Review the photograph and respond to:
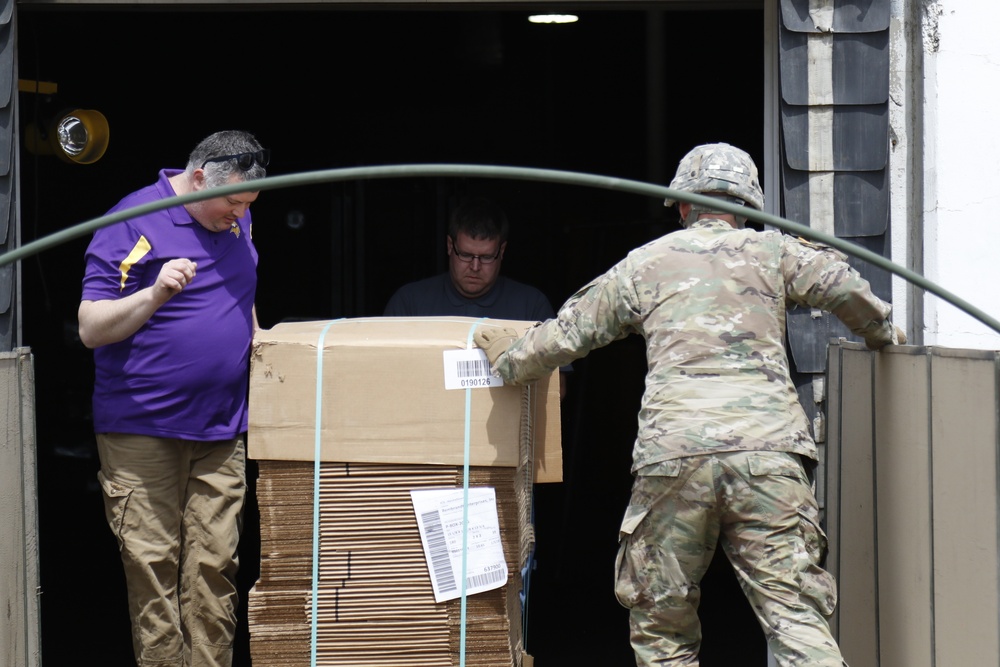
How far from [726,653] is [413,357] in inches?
98.7

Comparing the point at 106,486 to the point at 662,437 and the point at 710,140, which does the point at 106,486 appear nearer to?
the point at 662,437

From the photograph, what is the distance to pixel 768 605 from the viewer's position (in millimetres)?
2648

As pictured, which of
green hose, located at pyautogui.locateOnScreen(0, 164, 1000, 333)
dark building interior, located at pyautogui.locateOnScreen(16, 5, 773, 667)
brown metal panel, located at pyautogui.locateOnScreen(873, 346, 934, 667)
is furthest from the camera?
dark building interior, located at pyautogui.locateOnScreen(16, 5, 773, 667)

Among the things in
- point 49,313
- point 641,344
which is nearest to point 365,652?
point 641,344

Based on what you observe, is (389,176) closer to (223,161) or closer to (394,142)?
(223,161)

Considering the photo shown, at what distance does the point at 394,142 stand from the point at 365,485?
548 centimetres

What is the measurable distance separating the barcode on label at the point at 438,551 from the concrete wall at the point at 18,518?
0.90 metres

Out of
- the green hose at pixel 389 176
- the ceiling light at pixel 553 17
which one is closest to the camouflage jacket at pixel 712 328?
the green hose at pixel 389 176

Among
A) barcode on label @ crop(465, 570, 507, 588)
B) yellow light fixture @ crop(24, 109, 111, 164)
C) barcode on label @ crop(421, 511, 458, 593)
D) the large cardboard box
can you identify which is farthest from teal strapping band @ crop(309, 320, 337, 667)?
yellow light fixture @ crop(24, 109, 111, 164)

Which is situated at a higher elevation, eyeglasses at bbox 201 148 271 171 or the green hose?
eyeglasses at bbox 201 148 271 171

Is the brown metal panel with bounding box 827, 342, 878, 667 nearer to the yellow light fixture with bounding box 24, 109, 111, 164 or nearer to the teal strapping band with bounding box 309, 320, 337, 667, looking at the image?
the teal strapping band with bounding box 309, 320, 337, 667

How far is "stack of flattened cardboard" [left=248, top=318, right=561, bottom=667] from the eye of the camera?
2832 mm

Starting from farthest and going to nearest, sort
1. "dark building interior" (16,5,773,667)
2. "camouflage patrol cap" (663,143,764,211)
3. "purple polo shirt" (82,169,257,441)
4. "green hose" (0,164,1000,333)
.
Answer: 1. "dark building interior" (16,5,773,667)
2. "purple polo shirt" (82,169,257,441)
3. "camouflage patrol cap" (663,143,764,211)
4. "green hose" (0,164,1000,333)

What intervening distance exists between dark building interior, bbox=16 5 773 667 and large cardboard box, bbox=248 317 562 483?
152 inches
